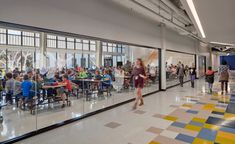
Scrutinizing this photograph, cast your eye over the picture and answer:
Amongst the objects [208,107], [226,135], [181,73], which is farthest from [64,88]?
[181,73]

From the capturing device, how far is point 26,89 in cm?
462

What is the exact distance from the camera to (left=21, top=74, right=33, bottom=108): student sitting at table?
14.7 feet

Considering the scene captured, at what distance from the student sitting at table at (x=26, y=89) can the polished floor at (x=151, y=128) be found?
1.75 m

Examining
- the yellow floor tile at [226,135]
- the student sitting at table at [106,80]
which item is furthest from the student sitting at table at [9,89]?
the yellow floor tile at [226,135]

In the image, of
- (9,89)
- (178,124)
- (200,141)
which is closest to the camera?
(200,141)

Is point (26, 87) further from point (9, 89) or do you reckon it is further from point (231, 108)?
point (231, 108)

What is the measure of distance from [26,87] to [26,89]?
0.07m

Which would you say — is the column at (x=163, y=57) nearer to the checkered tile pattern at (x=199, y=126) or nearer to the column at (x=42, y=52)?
the checkered tile pattern at (x=199, y=126)

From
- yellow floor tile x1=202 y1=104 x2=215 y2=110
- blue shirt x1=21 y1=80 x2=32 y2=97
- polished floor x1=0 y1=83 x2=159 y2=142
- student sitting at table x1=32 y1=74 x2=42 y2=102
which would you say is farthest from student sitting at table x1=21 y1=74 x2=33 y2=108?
yellow floor tile x1=202 y1=104 x2=215 y2=110

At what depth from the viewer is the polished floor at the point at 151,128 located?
310cm

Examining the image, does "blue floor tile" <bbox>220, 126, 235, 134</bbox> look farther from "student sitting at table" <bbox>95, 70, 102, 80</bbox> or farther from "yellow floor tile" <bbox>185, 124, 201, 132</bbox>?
"student sitting at table" <bbox>95, 70, 102, 80</bbox>

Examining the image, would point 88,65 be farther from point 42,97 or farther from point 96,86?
point 42,97

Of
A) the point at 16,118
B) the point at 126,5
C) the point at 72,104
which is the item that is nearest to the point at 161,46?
the point at 126,5

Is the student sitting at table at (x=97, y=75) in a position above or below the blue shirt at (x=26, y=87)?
above
